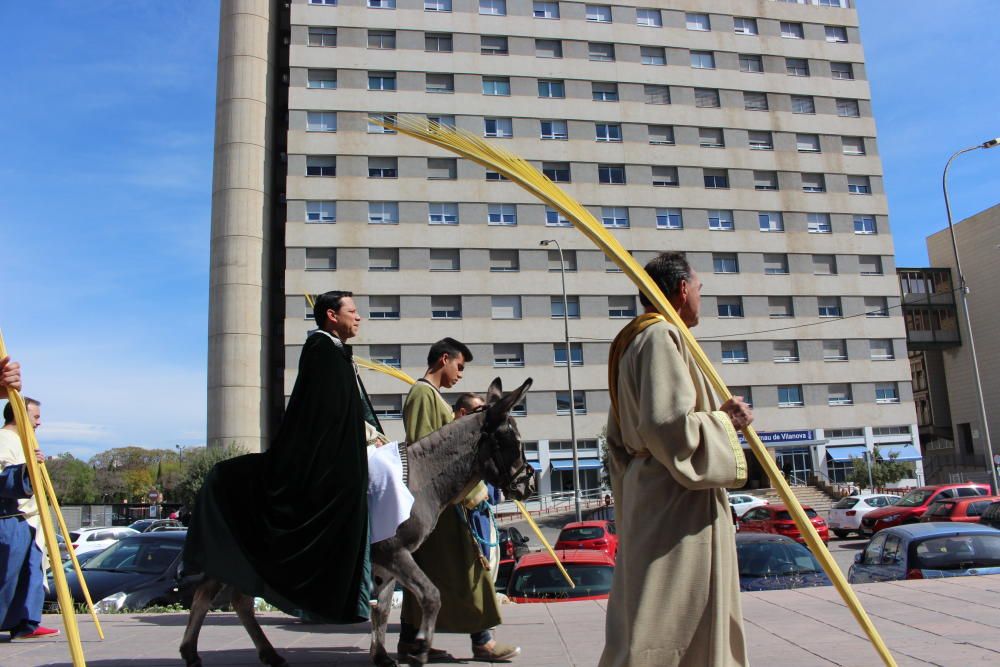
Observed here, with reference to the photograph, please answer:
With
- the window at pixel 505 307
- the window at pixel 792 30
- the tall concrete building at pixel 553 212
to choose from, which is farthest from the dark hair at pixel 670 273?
the window at pixel 792 30

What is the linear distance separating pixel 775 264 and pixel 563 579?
155 ft

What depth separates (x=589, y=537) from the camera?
1955cm

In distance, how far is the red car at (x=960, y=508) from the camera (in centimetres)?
2077

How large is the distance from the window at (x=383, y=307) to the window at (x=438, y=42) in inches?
658

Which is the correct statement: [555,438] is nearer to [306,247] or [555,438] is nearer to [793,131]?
[306,247]

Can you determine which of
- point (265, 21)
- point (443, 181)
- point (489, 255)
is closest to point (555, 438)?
point (489, 255)

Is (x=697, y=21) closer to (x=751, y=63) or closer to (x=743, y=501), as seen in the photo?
(x=751, y=63)

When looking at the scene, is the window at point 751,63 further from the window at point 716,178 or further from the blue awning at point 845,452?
the blue awning at point 845,452

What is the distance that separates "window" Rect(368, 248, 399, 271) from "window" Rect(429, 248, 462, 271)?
2.23 metres

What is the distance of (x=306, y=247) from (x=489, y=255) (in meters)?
11.3

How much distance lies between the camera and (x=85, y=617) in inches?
299

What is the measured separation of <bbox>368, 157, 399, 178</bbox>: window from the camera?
163 ft

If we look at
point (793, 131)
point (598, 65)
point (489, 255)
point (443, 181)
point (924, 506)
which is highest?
point (598, 65)

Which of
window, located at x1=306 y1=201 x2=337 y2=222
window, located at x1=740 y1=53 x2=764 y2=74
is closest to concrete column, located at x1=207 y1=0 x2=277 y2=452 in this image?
window, located at x1=306 y1=201 x2=337 y2=222
